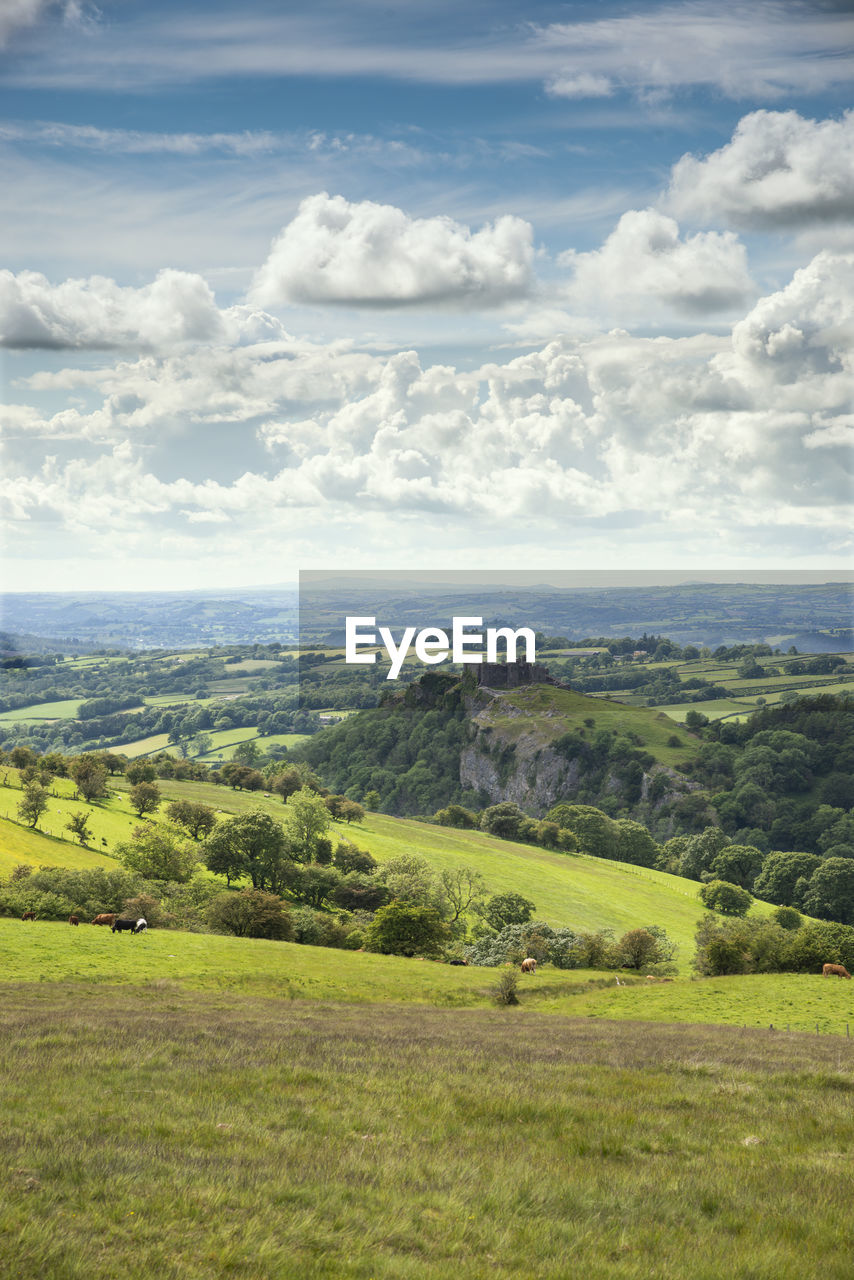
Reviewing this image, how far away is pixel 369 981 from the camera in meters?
46.0

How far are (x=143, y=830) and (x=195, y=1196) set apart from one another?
84850 mm

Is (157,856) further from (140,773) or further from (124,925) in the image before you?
(140,773)

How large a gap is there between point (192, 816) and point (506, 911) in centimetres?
4435

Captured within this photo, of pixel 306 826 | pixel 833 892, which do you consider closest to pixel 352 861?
pixel 306 826

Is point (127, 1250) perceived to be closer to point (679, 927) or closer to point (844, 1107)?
point (844, 1107)

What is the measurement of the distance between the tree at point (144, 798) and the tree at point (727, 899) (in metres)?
82.7

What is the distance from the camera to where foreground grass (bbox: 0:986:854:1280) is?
26.8 ft

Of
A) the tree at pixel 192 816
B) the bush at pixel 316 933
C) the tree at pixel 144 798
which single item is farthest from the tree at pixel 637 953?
the tree at pixel 144 798

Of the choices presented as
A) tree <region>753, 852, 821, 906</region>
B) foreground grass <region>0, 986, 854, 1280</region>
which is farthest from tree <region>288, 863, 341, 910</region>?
tree <region>753, 852, 821, 906</region>

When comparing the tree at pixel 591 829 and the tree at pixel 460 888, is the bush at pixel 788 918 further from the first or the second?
the tree at pixel 591 829

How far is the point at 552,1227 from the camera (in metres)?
9.09

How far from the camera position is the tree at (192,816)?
10119 cm

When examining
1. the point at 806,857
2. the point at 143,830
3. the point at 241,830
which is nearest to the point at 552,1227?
the point at 241,830

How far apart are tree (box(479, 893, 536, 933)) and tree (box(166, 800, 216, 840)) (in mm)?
38649
